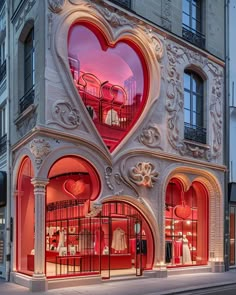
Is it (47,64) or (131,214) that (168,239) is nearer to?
(131,214)

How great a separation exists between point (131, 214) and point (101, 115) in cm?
363

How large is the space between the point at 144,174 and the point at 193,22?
23.7 ft

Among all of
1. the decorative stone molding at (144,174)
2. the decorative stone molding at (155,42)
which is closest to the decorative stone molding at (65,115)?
the decorative stone molding at (144,174)

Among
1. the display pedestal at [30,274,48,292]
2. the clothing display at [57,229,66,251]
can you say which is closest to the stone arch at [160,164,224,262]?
the clothing display at [57,229,66,251]

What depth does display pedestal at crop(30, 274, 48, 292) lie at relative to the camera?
12039mm

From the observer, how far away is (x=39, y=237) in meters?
12.4

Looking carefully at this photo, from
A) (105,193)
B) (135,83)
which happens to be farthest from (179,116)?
(105,193)

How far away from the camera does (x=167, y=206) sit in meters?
16.7

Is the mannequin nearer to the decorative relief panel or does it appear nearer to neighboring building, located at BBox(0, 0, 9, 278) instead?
the decorative relief panel

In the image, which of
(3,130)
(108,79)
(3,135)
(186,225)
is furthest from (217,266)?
(3,130)

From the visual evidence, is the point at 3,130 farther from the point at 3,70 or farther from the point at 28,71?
the point at 28,71

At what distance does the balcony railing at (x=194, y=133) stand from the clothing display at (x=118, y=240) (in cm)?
445

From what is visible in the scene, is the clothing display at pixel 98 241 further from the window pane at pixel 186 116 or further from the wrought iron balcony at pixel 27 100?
the window pane at pixel 186 116

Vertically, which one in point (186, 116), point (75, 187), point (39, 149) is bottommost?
point (75, 187)
